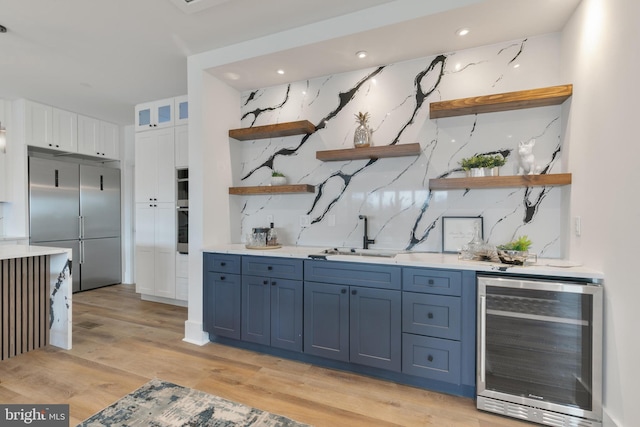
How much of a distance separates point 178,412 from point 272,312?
3.10 feet

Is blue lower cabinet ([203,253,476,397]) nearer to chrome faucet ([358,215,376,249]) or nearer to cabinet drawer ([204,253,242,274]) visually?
cabinet drawer ([204,253,242,274])

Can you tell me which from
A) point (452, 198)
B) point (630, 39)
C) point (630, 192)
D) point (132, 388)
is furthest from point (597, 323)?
point (132, 388)

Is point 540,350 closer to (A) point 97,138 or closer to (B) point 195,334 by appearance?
(B) point 195,334

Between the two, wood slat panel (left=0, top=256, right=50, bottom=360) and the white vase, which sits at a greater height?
the white vase

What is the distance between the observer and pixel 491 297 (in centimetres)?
190

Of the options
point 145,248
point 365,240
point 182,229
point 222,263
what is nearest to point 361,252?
point 365,240

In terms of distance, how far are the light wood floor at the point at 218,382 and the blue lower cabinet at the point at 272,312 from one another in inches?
7.1

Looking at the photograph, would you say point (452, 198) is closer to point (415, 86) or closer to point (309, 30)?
point (415, 86)

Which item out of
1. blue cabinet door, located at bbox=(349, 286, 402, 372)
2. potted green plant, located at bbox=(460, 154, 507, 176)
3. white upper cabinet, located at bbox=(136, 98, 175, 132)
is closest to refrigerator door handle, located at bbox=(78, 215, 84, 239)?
white upper cabinet, located at bbox=(136, 98, 175, 132)

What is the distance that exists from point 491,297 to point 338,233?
1.43 m

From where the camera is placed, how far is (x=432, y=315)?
2070 millimetres

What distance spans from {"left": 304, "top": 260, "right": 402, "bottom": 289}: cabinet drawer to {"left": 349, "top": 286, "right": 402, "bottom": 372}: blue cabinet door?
0.18 feet

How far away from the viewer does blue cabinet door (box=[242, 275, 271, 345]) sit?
2.60m

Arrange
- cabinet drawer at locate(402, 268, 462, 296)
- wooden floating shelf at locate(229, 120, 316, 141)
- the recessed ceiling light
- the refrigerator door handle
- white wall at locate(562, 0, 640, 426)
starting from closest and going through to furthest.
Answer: white wall at locate(562, 0, 640, 426) → cabinet drawer at locate(402, 268, 462, 296) → wooden floating shelf at locate(229, 120, 316, 141) → the recessed ceiling light → the refrigerator door handle
